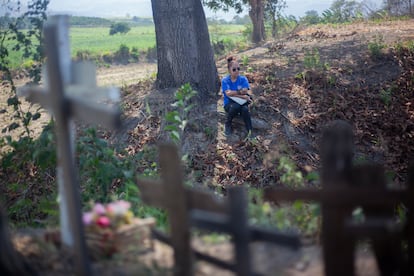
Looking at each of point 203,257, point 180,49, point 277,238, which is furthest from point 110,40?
point 277,238

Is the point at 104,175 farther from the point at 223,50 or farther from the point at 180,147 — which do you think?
the point at 223,50

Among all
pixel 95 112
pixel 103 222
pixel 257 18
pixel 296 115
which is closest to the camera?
pixel 95 112

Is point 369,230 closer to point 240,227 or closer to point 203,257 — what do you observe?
point 240,227

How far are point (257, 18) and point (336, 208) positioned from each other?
15815 mm

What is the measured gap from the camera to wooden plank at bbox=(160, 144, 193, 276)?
3410mm

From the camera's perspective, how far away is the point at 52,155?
6.57 meters

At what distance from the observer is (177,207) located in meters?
3.46

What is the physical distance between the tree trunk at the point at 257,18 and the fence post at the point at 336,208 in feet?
50.8

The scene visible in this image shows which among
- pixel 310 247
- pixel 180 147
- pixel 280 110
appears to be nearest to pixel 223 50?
pixel 280 110

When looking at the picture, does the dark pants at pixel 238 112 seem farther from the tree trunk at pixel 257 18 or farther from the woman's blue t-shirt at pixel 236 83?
the tree trunk at pixel 257 18

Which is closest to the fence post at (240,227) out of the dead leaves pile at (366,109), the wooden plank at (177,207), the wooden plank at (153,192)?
the wooden plank at (177,207)

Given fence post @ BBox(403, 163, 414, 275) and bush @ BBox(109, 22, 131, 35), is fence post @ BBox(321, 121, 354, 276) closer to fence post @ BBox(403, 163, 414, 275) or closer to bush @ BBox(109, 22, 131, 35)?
fence post @ BBox(403, 163, 414, 275)

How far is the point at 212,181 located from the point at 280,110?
2419 millimetres

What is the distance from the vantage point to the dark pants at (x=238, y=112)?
29.6 feet
